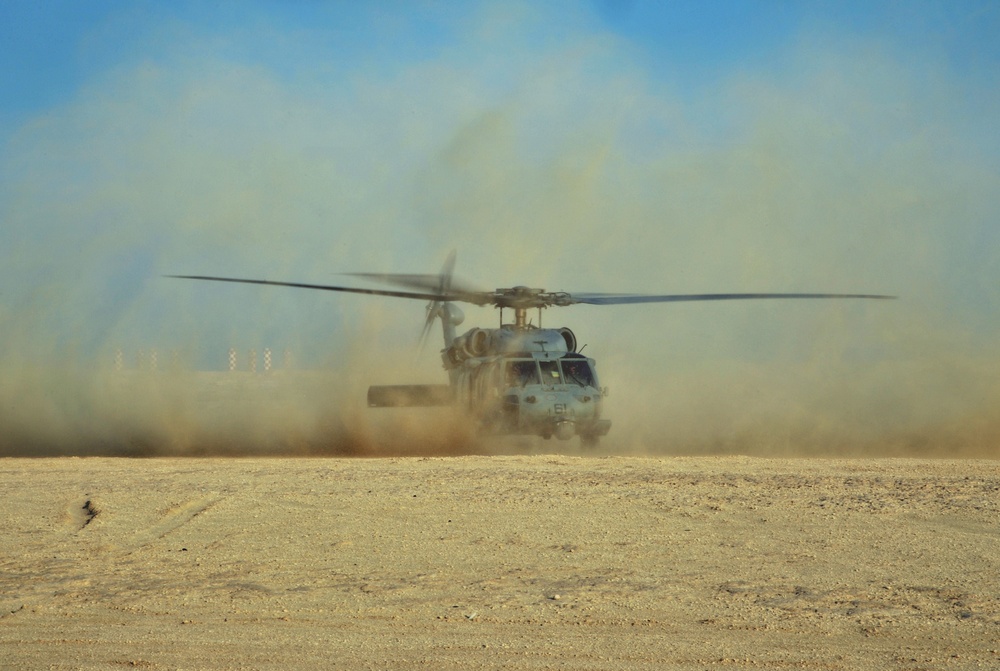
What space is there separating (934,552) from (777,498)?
98.8 inches

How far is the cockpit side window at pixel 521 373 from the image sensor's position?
16156 millimetres

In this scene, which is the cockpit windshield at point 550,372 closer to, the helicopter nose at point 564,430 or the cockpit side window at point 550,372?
the cockpit side window at point 550,372

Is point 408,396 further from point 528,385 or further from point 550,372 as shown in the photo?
point 550,372

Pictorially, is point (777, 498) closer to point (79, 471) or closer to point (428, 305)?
point (79, 471)

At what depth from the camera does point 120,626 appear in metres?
5.50

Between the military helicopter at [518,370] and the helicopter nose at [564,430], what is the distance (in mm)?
16

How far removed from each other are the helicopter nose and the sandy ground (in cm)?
456

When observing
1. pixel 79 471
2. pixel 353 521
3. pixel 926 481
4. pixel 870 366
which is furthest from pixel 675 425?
pixel 353 521

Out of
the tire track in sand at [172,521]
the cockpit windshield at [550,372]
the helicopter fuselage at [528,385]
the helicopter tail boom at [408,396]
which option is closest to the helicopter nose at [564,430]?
the helicopter fuselage at [528,385]

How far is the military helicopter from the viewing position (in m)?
16.0

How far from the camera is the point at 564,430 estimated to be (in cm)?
1617

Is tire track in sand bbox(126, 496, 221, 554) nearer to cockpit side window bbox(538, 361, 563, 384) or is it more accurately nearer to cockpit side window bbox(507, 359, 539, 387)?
cockpit side window bbox(507, 359, 539, 387)

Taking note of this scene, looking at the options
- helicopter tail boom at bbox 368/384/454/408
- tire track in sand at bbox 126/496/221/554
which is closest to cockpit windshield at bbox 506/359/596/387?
helicopter tail boom at bbox 368/384/454/408

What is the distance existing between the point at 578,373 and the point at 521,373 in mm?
1030
